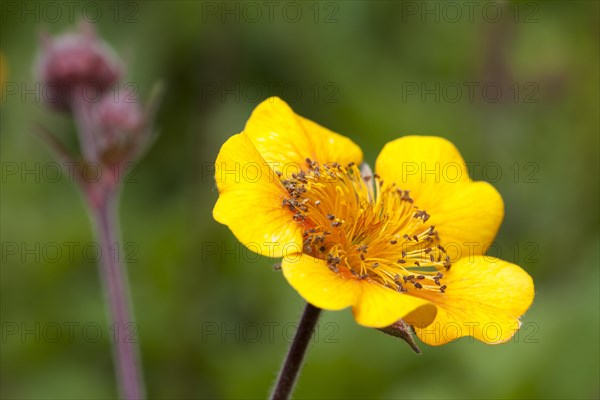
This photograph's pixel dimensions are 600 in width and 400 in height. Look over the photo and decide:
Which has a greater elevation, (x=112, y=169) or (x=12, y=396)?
(x=112, y=169)

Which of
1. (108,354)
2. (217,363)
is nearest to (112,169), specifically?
(217,363)

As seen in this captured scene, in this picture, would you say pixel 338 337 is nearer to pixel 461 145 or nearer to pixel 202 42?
pixel 461 145

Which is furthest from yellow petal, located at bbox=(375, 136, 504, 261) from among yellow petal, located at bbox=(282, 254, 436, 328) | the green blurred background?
the green blurred background

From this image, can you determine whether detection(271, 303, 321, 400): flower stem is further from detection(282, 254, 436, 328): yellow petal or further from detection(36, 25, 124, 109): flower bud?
detection(36, 25, 124, 109): flower bud

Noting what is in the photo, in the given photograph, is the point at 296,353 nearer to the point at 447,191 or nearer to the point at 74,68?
the point at 447,191

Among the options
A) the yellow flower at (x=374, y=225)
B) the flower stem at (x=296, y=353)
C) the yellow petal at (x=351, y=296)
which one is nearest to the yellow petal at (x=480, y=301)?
the yellow flower at (x=374, y=225)

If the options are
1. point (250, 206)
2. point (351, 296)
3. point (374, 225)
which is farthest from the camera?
point (374, 225)

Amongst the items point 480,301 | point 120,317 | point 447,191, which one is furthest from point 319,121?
point 480,301
